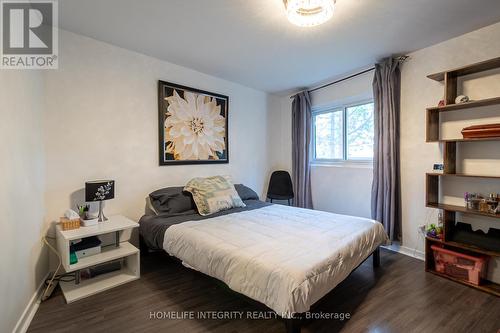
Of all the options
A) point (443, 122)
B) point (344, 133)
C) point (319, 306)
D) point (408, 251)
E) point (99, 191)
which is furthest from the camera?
point (344, 133)

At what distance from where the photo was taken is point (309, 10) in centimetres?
173

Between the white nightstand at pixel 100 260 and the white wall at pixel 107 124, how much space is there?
15.7 inches

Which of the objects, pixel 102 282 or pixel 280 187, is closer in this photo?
pixel 102 282

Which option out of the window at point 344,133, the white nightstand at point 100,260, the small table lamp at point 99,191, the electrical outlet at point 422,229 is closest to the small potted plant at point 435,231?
the electrical outlet at point 422,229

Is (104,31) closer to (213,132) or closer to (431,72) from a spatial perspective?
(213,132)

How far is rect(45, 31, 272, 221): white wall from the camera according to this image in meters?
2.26

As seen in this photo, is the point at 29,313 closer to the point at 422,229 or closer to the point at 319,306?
the point at 319,306

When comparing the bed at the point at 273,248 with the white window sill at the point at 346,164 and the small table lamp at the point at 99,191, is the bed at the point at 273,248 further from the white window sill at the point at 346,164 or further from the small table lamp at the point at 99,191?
the white window sill at the point at 346,164

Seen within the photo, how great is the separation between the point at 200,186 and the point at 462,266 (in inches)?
109

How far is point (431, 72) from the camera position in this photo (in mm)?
2541

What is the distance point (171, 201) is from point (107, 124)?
3.58ft

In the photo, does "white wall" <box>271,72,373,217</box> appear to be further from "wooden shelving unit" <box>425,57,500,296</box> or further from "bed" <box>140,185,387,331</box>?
"bed" <box>140,185,387,331</box>

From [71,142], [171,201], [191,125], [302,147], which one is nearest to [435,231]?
[302,147]

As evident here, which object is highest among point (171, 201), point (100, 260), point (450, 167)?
point (450, 167)
